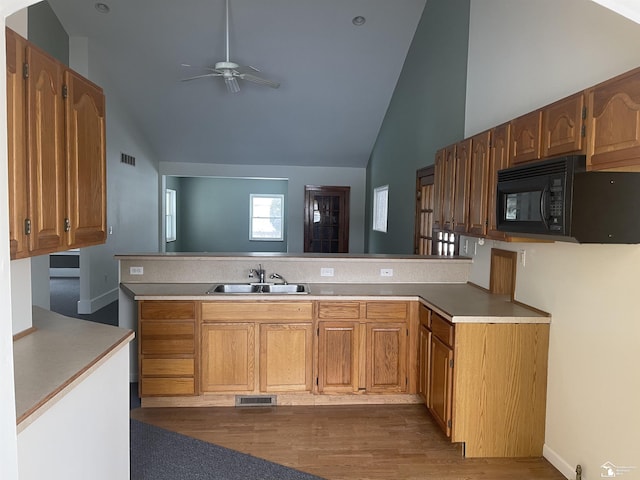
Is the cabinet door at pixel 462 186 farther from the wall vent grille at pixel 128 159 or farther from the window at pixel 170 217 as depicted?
the window at pixel 170 217

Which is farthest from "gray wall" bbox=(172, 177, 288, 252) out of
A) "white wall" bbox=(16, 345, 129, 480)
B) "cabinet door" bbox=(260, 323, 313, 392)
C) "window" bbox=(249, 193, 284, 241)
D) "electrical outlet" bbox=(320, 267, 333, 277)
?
"white wall" bbox=(16, 345, 129, 480)

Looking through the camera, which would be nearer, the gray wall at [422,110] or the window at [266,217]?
the gray wall at [422,110]

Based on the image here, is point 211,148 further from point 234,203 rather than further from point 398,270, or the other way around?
point 398,270

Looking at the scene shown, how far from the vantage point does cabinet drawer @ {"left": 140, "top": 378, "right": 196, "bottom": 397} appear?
3266mm

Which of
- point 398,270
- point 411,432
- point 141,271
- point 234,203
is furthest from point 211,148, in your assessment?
point 411,432

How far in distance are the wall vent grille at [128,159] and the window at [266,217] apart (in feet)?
11.4

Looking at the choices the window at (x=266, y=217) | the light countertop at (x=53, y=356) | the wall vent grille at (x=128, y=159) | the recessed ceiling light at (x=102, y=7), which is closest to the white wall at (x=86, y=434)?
the light countertop at (x=53, y=356)

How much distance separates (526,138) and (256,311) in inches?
85.3

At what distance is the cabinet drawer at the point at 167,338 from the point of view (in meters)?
3.24

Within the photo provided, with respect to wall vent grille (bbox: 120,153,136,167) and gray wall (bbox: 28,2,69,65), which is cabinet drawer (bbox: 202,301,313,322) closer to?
gray wall (bbox: 28,2,69,65)

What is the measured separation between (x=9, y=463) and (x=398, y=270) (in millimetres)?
3189

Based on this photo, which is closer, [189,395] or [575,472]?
[575,472]

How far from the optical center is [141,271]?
3.68m

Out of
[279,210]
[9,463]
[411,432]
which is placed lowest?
[411,432]
